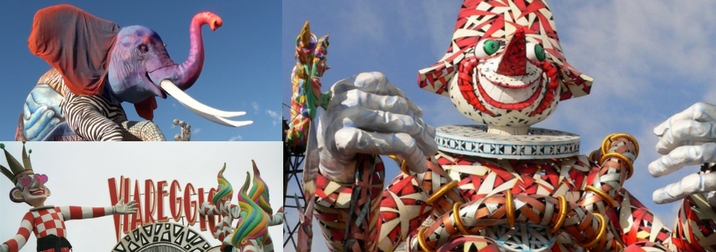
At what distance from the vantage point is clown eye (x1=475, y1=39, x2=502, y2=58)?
13.2ft

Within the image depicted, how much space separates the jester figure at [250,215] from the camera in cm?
296

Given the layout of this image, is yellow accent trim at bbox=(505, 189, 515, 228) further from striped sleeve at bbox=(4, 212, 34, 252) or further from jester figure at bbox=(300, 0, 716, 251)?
striped sleeve at bbox=(4, 212, 34, 252)

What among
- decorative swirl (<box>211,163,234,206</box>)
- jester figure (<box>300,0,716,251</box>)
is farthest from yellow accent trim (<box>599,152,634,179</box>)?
decorative swirl (<box>211,163,234,206</box>)

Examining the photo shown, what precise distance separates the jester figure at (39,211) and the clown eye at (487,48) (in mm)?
1831

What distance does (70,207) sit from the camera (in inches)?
120

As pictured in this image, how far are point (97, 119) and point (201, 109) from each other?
1.71 feet

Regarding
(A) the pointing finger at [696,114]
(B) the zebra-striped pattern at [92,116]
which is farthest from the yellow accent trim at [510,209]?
(B) the zebra-striped pattern at [92,116]

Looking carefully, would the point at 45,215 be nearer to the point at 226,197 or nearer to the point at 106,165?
the point at 106,165

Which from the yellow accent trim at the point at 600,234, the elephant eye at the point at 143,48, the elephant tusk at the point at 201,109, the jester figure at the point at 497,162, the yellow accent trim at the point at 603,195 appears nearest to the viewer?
the jester figure at the point at 497,162

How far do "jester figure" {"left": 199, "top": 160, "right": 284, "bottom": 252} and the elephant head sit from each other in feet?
4.30

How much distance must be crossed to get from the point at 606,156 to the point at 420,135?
115 centimetres

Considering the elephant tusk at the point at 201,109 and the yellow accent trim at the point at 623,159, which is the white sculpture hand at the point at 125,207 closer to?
the elephant tusk at the point at 201,109

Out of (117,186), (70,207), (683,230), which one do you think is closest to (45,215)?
(70,207)

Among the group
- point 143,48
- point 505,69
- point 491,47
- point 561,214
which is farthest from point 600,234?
point 143,48
